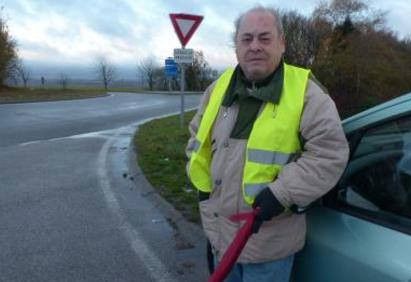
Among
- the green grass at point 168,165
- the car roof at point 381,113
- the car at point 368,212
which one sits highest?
the car roof at point 381,113

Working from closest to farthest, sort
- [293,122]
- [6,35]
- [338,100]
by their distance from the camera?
1. [293,122]
2. [338,100]
3. [6,35]

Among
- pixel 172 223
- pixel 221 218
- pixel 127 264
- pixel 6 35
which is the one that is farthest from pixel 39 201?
pixel 6 35

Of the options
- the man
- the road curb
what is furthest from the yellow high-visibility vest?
the road curb

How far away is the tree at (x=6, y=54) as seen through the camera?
48.4 metres

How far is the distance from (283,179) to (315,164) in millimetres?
139

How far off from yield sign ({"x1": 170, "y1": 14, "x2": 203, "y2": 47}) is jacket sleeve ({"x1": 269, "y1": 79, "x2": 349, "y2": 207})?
44.7 ft

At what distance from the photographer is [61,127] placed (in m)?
20.2

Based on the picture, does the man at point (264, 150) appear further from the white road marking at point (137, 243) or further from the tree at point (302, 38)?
the tree at point (302, 38)

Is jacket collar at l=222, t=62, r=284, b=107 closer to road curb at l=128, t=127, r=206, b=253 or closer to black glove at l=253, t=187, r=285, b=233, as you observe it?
black glove at l=253, t=187, r=285, b=233

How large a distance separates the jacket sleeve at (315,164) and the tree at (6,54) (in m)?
48.5

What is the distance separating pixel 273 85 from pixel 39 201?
6.16 metres

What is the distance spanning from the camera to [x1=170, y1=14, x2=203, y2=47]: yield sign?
1586 centimetres

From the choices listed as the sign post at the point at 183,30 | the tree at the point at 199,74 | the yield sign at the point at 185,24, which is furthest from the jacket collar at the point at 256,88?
the tree at the point at 199,74

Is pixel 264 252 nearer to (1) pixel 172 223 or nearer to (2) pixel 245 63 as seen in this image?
Answer: (2) pixel 245 63
